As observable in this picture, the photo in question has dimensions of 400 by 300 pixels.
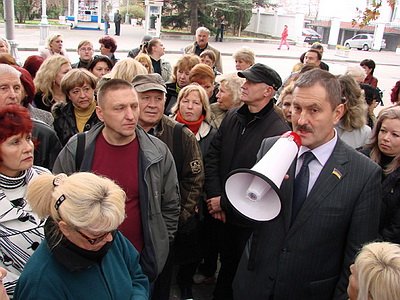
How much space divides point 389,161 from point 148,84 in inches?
87.5

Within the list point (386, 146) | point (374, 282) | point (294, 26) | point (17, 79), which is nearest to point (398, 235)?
point (386, 146)

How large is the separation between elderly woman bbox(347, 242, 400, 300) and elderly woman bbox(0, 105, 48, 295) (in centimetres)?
185

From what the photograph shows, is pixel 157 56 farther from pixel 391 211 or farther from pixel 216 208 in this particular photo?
pixel 391 211

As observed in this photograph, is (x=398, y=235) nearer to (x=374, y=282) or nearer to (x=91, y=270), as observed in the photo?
(x=374, y=282)

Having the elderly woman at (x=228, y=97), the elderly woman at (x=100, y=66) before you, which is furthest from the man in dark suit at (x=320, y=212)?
the elderly woman at (x=100, y=66)

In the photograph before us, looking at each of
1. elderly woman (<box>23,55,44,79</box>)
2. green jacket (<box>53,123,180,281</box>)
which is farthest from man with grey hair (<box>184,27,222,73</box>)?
green jacket (<box>53,123,180,281</box>)

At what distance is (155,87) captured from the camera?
3459mm

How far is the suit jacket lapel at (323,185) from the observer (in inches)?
92.7

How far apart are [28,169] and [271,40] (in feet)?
131

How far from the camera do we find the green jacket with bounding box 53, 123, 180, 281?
280 centimetres

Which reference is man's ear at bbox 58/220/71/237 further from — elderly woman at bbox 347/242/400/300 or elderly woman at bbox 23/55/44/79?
elderly woman at bbox 23/55/44/79

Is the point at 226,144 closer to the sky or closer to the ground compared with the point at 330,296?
closer to the sky

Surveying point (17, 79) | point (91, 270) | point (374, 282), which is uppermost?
point (17, 79)

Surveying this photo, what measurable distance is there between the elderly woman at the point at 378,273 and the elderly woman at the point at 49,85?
404 cm
